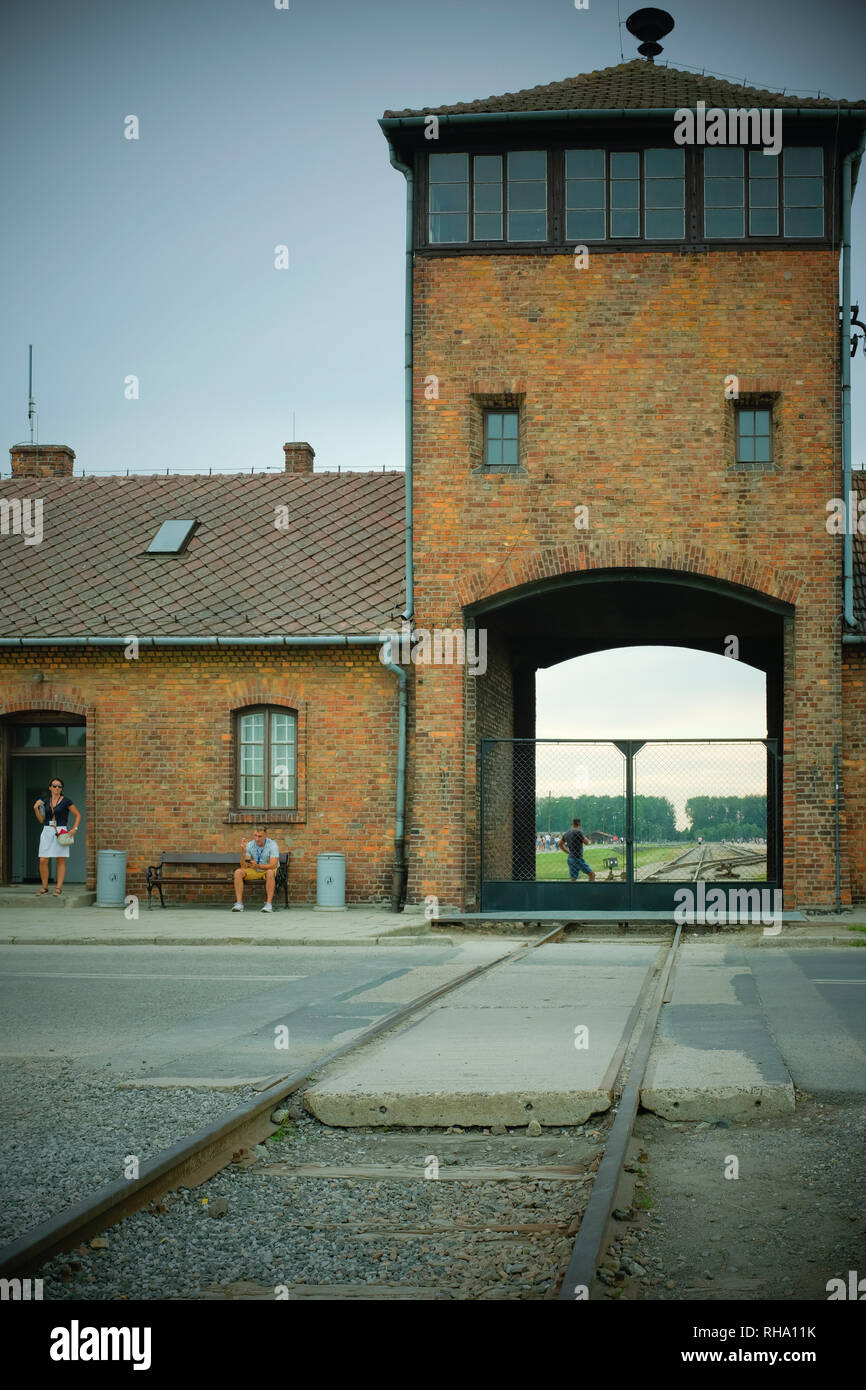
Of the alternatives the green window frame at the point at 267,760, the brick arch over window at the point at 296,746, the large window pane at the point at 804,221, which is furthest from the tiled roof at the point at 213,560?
the large window pane at the point at 804,221

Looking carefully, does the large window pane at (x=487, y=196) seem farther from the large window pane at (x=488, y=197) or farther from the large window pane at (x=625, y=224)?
the large window pane at (x=625, y=224)

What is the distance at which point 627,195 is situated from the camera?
2025 centimetres

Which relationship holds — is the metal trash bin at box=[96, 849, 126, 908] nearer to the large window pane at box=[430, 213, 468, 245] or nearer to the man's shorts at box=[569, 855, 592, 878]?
the man's shorts at box=[569, 855, 592, 878]

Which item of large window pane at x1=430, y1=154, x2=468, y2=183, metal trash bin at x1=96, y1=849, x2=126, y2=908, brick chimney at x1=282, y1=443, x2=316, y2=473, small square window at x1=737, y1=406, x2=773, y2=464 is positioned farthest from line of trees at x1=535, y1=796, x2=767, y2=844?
brick chimney at x1=282, y1=443, x2=316, y2=473

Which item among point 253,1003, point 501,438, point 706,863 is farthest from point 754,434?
point 253,1003

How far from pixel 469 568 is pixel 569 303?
13.7 ft

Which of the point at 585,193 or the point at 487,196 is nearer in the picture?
the point at 585,193

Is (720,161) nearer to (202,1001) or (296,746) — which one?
(296,746)

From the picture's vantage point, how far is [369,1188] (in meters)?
6.17

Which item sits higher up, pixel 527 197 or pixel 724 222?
pixel 527 197

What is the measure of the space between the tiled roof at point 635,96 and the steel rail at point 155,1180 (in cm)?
1585

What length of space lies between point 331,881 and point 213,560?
20.8 feet

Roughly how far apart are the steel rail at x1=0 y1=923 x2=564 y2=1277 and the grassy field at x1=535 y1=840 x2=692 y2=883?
12.5 meters
